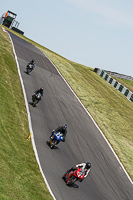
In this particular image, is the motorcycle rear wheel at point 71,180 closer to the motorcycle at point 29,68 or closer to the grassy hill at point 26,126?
the grassy hill at point 26,126

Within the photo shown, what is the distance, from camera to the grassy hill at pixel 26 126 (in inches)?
474

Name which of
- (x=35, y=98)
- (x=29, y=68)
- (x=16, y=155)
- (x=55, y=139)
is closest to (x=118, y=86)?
(x=29, y=68)

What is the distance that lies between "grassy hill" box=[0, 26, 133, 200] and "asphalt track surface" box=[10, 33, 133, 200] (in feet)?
2.95

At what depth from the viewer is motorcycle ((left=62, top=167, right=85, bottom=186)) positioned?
14562 millimetres

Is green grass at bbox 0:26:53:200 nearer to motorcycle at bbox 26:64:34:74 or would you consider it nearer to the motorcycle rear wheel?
Answer: the motorcycle rear wheel

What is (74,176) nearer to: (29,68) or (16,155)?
(16,155)

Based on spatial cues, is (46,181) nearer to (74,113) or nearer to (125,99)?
(74,113)

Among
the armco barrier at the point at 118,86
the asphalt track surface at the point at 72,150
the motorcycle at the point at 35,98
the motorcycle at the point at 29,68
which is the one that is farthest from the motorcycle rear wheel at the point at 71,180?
the armco barrier at the point at 118,86

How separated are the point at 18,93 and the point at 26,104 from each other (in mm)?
1495

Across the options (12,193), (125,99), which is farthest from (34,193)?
(125,99)

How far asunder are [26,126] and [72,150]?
126 inches

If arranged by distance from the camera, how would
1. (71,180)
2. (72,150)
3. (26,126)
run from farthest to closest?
(72,150)
(26,126)
(71,180)

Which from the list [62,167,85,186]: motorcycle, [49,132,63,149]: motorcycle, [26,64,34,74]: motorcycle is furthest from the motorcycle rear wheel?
[26,64,34,74]: motorcycle

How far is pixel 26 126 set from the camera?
18703 mm
